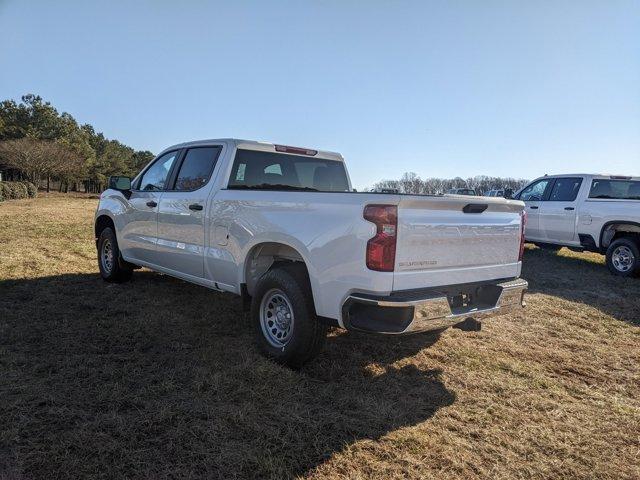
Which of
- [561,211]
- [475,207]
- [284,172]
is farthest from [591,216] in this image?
[284,172]

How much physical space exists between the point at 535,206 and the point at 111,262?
29.9 feet

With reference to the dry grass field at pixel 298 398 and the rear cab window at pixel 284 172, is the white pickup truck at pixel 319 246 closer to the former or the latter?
the rear cab window at pixel 284 172

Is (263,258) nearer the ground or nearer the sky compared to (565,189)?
nearer the ground

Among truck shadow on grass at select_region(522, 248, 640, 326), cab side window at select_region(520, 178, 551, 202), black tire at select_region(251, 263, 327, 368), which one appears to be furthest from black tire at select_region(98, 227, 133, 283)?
cab side window at select_region(520, 178, 551, 202)

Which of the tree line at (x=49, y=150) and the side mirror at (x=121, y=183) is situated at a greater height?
the tree line at (x=49, y=150)

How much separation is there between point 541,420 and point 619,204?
24.7 ft

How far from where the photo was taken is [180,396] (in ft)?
10.9

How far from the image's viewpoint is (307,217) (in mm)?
3617

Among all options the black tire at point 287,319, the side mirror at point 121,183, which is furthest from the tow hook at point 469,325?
the side mirror at point 121,183

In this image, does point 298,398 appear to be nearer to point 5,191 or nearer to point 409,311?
point 409,311

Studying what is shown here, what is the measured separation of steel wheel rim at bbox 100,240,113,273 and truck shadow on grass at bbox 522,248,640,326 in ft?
21.4

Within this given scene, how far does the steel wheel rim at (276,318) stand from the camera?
3.92 meters

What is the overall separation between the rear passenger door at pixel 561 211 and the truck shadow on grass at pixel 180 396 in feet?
22.6

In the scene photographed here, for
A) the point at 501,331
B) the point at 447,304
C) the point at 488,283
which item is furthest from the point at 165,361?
the point at 501,331
